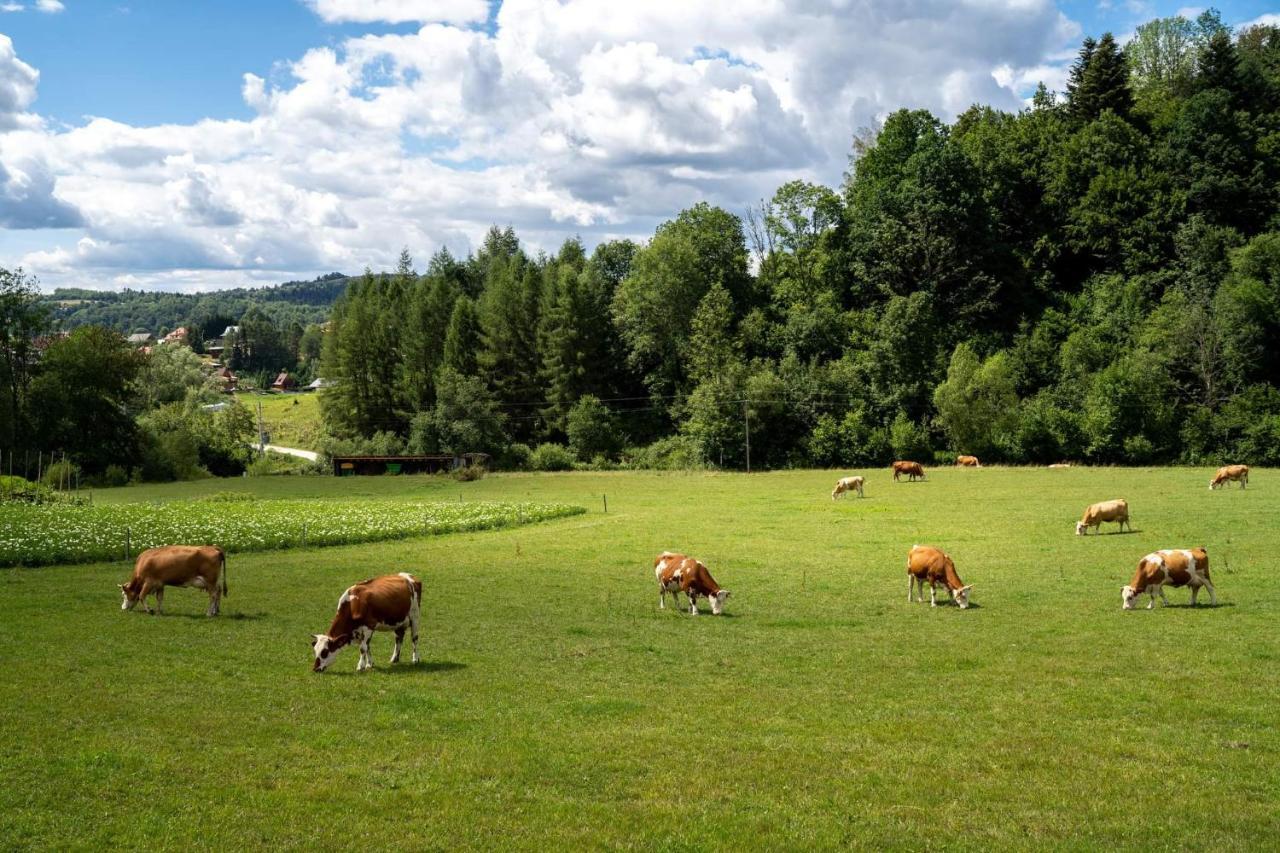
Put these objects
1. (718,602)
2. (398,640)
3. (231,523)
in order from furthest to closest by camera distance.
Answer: (231,523)
(718,602)
(398,640)

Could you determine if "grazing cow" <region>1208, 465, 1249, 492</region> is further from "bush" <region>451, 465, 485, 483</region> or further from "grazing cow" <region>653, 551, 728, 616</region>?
"bush" <region>451, 465, 485, 483</region>

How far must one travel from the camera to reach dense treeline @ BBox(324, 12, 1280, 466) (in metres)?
78.6

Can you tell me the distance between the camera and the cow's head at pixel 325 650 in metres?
18.0

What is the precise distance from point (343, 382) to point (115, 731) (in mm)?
105278

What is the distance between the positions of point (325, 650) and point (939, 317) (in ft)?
277

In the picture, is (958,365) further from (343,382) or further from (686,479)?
(343,382)

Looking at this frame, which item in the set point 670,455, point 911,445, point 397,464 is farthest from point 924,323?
point 397,464

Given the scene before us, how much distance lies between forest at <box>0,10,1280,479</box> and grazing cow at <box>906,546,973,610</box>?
185 feet

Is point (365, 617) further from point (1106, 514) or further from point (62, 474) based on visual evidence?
point (62, 474)

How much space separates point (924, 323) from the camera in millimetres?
90562

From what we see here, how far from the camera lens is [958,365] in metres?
82.6

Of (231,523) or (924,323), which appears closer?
(231,523)

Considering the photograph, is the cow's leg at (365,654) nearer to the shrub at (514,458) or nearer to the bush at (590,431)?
the shrub at (514,458)

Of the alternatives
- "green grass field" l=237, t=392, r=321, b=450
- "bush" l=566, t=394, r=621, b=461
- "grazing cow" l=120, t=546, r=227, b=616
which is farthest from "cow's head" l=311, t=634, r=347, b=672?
"green grass field" l=237, t=392, r=321, b=450
